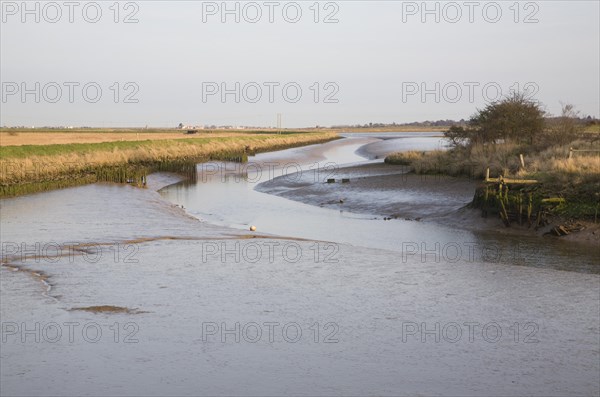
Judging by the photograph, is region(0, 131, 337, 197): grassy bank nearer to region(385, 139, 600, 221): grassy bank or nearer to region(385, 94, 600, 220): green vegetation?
region(385, 94, 600, 220): green vegetation

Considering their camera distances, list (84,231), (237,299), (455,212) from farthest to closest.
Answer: (455,212) < (84,231) < (237,299)

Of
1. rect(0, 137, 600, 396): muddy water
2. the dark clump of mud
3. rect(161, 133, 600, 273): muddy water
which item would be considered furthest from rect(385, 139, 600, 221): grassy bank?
the dark clump of mud

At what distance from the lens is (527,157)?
3039cm

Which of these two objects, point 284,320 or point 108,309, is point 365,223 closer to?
point 284,320

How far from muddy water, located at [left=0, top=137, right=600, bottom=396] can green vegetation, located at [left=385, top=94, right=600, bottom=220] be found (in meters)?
3.19

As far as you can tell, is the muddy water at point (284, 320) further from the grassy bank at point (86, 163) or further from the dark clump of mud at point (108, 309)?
the grassy bank at point (86, 163)

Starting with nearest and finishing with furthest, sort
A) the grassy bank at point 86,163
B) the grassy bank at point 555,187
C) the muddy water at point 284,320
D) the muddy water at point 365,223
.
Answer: the muddy water at point 284,320, the muddy water at point 365,223, the grassy bank at point 555,187, the grassy bank at point 86,163

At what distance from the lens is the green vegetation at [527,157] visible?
828 inches

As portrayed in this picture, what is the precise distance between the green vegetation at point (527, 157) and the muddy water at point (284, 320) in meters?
3.19

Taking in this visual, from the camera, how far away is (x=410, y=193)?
29.6m

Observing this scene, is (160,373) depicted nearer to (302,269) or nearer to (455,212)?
(302,269)

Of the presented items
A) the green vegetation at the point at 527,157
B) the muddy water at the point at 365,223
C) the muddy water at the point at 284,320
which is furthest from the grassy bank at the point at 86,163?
the green vegetation at the point at 527,157

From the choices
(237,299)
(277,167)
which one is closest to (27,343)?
(237,299)

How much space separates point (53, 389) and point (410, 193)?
75.0 feet
